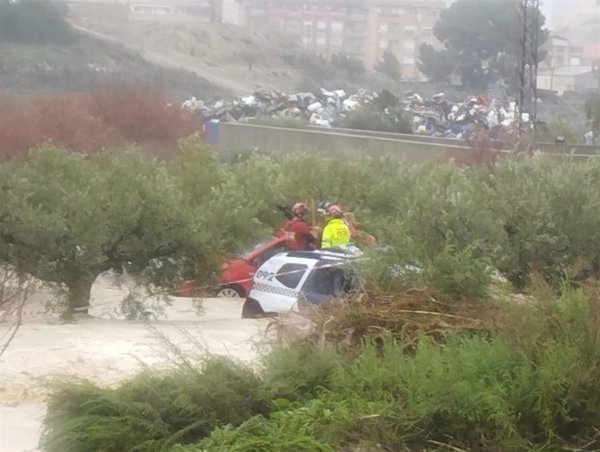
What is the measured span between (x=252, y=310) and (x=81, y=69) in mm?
64912

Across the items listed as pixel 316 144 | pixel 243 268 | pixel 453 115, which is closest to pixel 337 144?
pixel 316 144

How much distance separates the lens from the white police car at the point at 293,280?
16328 millimetres

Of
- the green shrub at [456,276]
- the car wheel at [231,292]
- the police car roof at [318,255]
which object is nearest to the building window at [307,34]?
the car wheel at [231,292]

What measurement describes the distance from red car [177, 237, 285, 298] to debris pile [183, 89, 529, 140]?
→ 4524 cm

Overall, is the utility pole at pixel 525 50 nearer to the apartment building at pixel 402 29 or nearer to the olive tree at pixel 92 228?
the olive tree at pixel 92 228

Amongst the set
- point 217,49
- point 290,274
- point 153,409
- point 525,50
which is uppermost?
point 525,50

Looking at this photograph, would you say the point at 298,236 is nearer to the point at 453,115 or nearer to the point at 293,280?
the point at 293,280

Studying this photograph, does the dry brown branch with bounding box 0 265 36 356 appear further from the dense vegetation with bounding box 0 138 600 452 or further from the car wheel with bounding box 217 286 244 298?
the dense vegetation with bounding box 0 138 600 452

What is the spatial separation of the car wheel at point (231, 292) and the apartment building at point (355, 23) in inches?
3900

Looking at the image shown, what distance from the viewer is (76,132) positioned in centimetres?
4875

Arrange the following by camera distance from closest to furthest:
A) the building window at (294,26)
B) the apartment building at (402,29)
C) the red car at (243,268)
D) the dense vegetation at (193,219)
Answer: the dense vegetation at (193,219) < the red car at (243,268) < the apartment building at (402,29) < the building window at (294,26)

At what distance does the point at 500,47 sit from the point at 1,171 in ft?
268

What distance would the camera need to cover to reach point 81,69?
81.6 meters

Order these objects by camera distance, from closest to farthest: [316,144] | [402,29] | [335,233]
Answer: [335,233] < [316,144] < [402,29]
